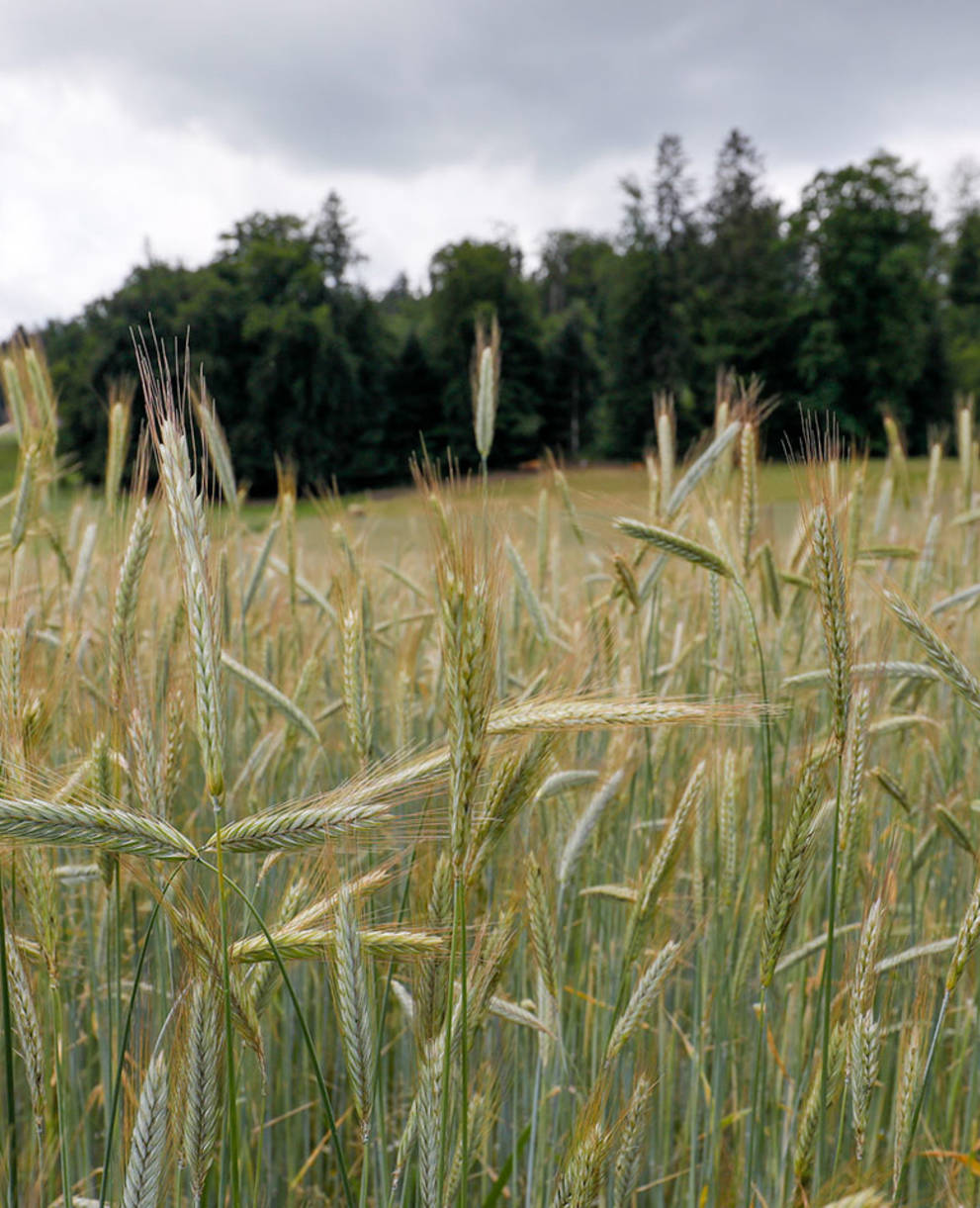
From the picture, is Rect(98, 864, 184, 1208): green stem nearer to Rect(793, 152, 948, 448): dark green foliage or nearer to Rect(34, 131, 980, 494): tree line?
Rect(34, 131, 980, 494): tree line

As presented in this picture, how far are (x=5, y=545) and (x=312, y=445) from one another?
34.5 meters

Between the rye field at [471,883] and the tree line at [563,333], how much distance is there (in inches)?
1325

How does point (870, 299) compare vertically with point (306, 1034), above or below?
above

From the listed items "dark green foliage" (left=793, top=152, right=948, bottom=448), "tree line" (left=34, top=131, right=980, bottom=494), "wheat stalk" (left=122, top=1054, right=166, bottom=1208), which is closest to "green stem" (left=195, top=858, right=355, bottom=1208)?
"wheat stalk" (left=122, top=1054, right=166, bottom=1208)

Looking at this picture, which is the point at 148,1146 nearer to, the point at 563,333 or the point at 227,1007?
the point at 227,1007

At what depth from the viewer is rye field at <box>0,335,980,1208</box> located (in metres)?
0.78

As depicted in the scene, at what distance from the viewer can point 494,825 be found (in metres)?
0.88

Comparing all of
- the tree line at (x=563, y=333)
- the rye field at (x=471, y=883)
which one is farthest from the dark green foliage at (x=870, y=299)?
the rye field at (x=471, y=883)

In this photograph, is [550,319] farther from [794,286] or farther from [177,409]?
[177,409]

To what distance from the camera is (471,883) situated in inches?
38.8

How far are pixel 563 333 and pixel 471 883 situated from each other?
44.2 m

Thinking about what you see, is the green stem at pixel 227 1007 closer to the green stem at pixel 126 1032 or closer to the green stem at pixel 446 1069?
the green stem at pixel 126 1032

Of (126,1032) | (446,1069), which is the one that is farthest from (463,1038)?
(126,1032)

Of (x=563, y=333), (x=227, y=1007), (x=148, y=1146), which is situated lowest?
(x=148, y=1146)
